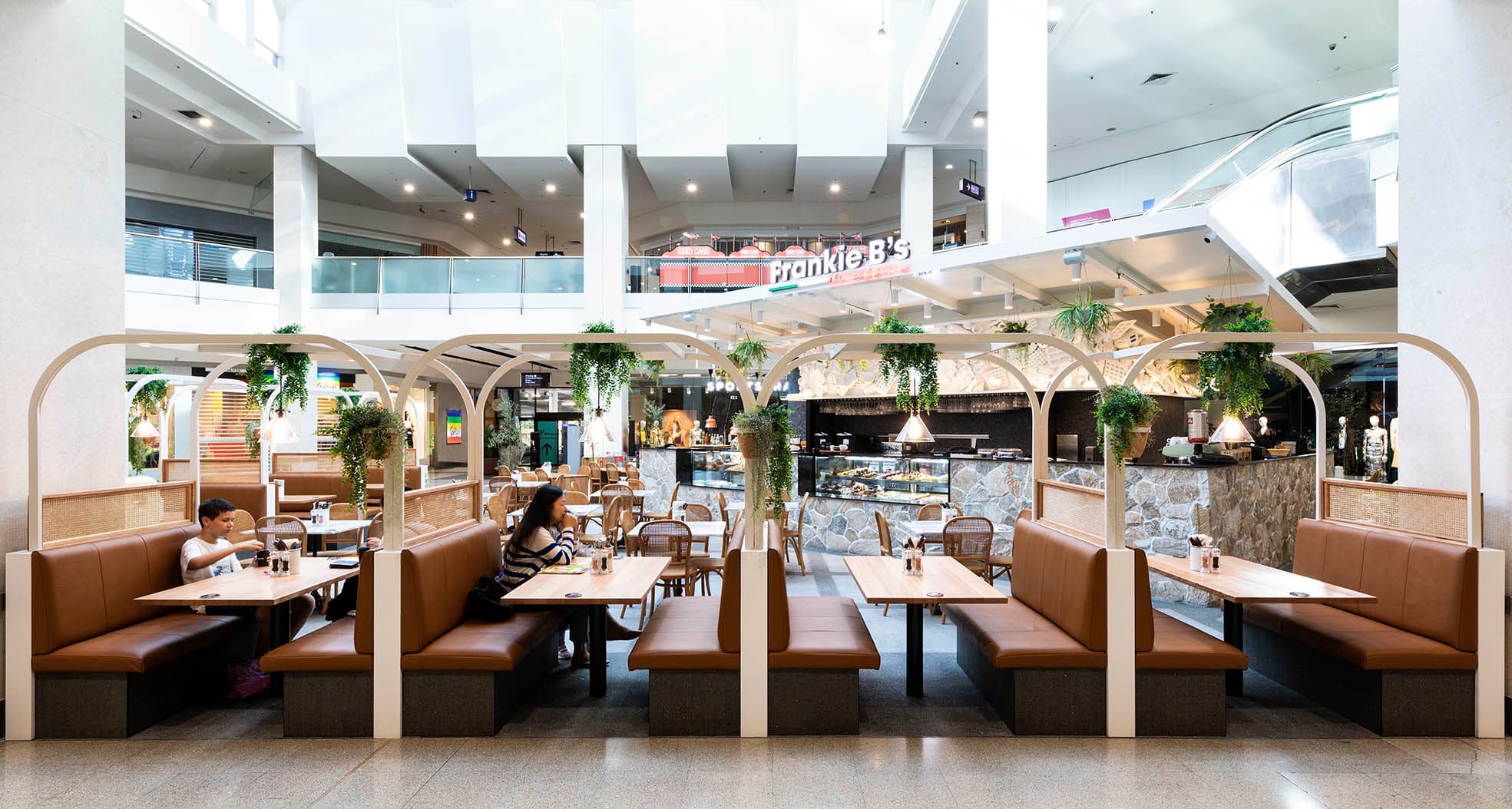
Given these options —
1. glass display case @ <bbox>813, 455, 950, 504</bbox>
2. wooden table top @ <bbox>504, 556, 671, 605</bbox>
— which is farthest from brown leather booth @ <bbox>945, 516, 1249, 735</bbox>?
glass display case @ <bbox>813, 455, 950, 504</bbox>

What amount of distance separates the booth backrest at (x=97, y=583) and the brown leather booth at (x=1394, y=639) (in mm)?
7448

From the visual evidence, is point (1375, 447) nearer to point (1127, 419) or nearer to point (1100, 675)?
point (1127, 419)

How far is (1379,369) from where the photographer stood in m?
14.0

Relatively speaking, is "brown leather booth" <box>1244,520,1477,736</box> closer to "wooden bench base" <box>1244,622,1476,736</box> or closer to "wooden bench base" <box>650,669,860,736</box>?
"wooden bench base" <box>1244,622,1476,736</box>

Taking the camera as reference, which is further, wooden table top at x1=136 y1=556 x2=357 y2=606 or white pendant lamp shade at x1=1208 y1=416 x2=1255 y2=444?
white pendant lamp shade at x1=1208 y1=416 x2=1255 y2=444

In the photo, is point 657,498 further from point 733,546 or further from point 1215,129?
point 1215,129

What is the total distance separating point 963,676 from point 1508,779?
108 inches

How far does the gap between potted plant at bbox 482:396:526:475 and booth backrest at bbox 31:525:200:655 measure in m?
17.0

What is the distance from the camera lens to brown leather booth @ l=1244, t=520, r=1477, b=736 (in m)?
4.07

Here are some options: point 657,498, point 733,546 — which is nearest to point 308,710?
point 733,546

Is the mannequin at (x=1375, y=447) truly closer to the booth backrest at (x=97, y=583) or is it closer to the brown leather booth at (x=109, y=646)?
the brown leather booth at (x=109, y=646)

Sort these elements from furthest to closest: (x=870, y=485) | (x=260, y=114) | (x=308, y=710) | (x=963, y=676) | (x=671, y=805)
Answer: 1. (x=260, y=114)
2. (x=870, y=485)
3. (x=963, y=676)
4. (x=308, y=710)
5. (x=671, y=805)

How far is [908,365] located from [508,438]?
62.1 feet

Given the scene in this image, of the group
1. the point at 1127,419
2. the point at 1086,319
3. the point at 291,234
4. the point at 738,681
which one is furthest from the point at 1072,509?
the point at 291,234
